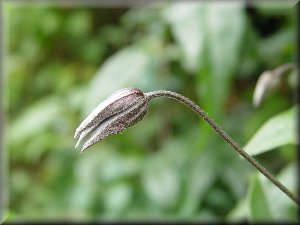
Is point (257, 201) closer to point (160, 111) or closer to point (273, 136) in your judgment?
point (273, 136)

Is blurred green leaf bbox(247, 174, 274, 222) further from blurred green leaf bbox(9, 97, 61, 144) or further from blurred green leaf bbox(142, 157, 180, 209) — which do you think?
blurred green leaf bbox(9, 97, 61, 144)

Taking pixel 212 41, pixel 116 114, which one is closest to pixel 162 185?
pixel 212 41

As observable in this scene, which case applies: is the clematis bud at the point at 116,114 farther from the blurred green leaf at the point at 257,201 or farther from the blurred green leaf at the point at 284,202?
the blurred green leaf at the point at 284,202

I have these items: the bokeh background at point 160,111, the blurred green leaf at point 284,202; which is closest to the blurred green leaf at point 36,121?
the bokeh background at point 160,111

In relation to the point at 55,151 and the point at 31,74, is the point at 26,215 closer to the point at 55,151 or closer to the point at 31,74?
the point at 55,151

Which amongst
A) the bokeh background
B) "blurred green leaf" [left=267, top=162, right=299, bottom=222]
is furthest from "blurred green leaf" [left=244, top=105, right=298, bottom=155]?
"blurred green leaf" [left=267, top=162, right=299, bottom=222]

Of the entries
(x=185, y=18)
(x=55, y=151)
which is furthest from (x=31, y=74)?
(x=185, y=18)
